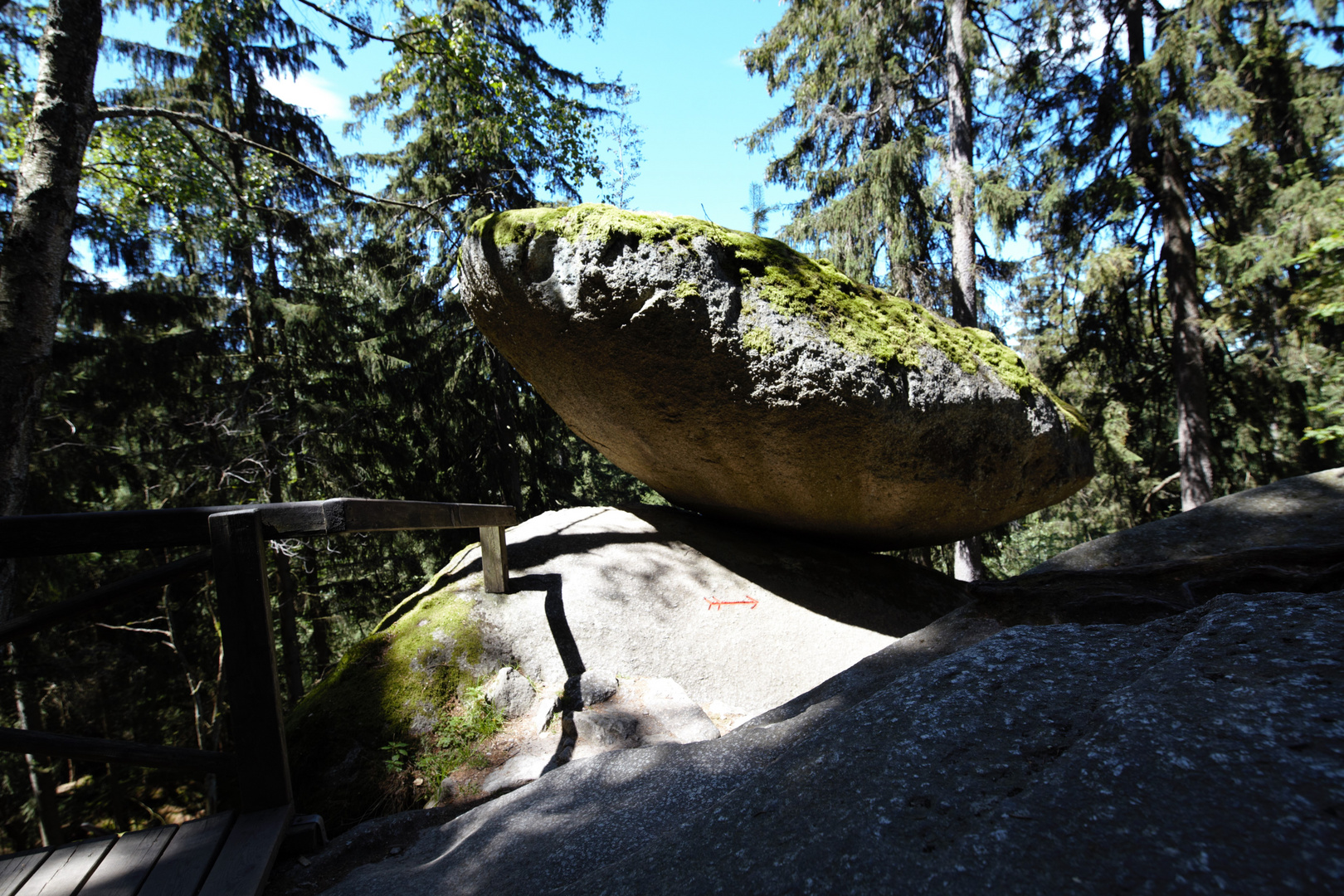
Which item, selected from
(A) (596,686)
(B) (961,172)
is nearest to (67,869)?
(A) (596,686)

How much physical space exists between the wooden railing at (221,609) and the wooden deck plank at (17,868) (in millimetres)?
365

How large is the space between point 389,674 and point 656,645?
74.7 inches

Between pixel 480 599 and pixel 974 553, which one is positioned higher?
pixel 480 599

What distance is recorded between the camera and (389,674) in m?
4.30

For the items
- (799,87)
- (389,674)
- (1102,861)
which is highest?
(799,87)

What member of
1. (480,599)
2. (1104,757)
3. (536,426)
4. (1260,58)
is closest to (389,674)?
(480,599)

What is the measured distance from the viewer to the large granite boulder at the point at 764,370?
449cm

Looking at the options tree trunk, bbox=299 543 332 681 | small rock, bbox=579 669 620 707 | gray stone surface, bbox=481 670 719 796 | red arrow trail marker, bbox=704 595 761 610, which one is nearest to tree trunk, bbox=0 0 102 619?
gray stone surface, bbox=481 670 719 796

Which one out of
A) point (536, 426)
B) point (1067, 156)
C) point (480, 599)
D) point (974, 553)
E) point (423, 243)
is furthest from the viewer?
point (536, 426)

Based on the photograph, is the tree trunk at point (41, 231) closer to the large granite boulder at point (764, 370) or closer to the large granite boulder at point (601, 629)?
the large granite boulder at point (601, 629)

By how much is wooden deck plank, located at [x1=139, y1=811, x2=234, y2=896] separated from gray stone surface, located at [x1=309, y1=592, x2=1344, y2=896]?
1.47 ft

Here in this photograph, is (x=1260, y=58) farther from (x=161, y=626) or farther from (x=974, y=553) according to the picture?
(x=161, y=626)

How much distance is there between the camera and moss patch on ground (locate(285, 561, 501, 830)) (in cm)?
354

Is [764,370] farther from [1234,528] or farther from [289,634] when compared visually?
[289,634]
